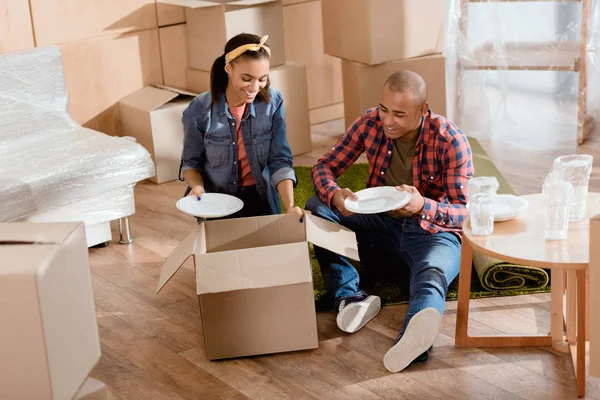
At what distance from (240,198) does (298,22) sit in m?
2.19

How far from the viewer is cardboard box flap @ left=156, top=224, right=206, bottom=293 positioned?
2568 millimetres

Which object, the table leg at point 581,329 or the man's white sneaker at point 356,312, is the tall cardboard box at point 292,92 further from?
the table leg at point 581,329

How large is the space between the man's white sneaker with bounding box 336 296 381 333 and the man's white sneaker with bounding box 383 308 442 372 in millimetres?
251

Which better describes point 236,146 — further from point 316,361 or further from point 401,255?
point 316,361

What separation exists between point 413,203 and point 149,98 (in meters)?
2.10

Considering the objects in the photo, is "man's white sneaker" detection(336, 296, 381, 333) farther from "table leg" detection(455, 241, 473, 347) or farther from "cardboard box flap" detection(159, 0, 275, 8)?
"cardboard box flap" detection(159, 0, 275, 8)

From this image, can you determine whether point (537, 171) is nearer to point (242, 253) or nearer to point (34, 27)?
point (242, 253)

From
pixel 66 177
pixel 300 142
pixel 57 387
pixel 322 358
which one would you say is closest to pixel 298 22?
pixel 300 142

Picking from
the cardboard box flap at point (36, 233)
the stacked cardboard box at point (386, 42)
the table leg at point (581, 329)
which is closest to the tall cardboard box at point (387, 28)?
the stacked cardboard box at point (386, 42)

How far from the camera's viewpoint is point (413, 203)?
2.79m

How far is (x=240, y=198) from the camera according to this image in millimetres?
3164

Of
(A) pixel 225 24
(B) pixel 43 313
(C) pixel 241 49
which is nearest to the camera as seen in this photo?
(B) pixel 43 313

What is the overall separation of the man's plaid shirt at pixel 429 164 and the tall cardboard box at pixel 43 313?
1.32 m

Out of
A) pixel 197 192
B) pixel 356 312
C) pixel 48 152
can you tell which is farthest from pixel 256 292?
pixel 48 152
